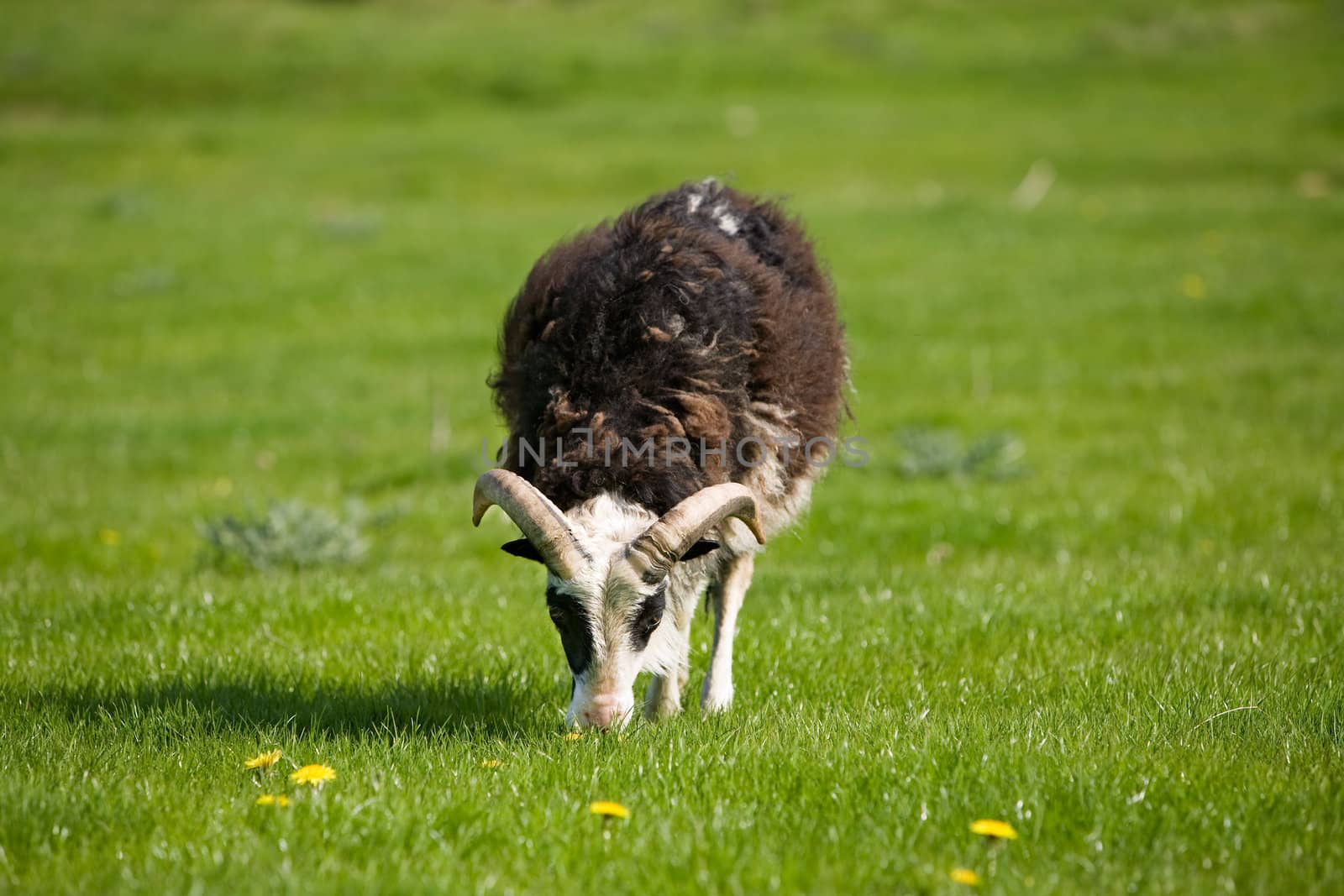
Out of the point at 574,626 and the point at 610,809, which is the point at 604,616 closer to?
the point at 574,626

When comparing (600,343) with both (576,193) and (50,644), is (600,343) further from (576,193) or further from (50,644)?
(576,193)

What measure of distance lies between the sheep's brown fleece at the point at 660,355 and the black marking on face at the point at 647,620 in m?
0.40

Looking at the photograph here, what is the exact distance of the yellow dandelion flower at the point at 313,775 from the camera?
4398mm

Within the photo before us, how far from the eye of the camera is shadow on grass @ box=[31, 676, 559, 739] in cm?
542

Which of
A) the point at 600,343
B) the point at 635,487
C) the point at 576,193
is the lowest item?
the point at 635,487

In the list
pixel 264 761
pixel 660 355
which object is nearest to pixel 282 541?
pixel 660 355

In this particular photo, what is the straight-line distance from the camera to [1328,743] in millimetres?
4922

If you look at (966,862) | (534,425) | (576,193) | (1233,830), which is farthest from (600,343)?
(576,193)

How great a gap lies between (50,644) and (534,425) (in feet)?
10.1

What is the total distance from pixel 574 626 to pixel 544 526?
0.44 metres

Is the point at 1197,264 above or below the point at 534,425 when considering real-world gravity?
above

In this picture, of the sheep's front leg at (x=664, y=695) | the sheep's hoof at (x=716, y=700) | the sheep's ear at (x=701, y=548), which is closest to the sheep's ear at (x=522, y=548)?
the sheep's ear at (x=701, y=548)

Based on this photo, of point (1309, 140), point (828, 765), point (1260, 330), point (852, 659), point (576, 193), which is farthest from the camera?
point (1309, 140)

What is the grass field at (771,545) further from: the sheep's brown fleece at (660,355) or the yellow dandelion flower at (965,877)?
the sheep's brown fleece at (660,355)
